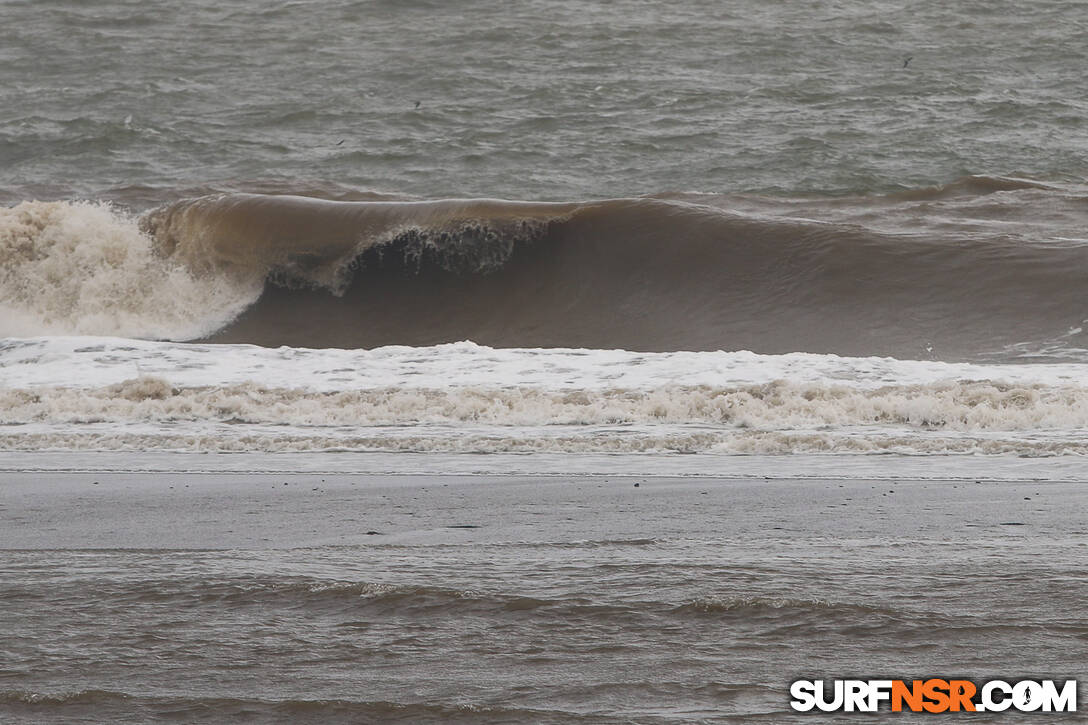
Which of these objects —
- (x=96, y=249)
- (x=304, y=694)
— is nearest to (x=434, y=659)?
(x=304, y=694)

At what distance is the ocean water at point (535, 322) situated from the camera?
139 inches

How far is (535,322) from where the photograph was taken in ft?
46.0

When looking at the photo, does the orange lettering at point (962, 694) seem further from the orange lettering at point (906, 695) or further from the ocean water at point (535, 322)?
the ocean water at point (535, 322)

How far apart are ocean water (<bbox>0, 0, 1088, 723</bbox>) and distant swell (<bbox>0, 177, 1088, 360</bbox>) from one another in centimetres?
6

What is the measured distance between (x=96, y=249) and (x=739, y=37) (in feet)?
48.5

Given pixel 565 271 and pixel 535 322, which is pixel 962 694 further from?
pixel 565 271

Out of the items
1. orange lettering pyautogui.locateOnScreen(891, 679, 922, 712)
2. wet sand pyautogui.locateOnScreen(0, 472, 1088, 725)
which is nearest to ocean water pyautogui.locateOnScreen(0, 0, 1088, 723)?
wet sand pyautogui.locateOnScreen(0, 472, 1088, 725)

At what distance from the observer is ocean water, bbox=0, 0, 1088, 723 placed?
3537 millimetres

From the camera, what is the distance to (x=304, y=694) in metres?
3.02

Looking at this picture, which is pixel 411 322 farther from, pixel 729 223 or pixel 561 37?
pixel 561 37

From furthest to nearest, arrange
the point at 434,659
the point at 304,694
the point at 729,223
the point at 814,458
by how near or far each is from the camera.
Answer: the point at 729,223 → the point at 814,458 → the point at 434,659 → the point at 304,694

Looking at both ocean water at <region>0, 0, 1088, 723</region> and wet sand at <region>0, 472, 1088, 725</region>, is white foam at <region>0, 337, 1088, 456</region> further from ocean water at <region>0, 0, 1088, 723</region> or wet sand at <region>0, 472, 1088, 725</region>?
wet sand at <region>0, 472, 1088, 725</region>

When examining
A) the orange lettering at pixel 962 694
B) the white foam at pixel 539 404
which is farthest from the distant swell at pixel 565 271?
the orange lettering at pixel 962 694

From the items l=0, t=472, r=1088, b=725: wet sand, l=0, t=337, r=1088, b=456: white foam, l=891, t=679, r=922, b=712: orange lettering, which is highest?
l=0, t=337, r=1088, b=456: white foam
